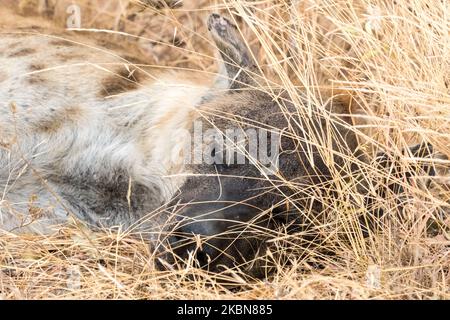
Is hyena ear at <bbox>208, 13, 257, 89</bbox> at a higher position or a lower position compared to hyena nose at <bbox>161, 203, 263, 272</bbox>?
higher

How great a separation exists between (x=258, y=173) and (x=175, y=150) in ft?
1.54

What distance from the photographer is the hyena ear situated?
3.79m

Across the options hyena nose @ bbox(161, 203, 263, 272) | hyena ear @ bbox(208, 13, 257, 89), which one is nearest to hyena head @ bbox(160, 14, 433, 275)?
hyena nose @ bbox(161, 203, 263, 272)

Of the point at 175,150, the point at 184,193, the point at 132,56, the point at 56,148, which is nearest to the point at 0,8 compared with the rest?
the point at 132,56

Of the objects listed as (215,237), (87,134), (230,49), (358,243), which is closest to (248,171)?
(215,237)

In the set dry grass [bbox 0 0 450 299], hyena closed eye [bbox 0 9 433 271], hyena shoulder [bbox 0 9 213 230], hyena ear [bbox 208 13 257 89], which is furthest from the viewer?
hyena ear [bbox 208 13 257 89]

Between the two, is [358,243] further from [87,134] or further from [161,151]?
[87,134]

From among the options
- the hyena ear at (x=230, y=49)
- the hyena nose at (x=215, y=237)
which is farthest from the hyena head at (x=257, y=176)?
the hyena ear at (x=230, y=49)

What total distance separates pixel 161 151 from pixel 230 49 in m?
0.55

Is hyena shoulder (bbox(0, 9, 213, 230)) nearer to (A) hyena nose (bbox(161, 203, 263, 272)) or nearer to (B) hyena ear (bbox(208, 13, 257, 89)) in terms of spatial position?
(B) hyena ear (bbox(208, 13, 257, 89))

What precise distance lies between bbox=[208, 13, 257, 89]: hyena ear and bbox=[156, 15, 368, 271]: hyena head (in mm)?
165

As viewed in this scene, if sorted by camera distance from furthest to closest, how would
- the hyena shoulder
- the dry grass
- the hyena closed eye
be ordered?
1. the hyena shoulder
2. the hyena closed eye
3. the dry grass
